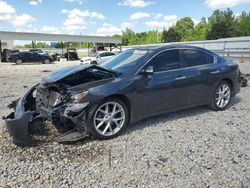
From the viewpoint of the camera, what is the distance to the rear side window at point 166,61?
5.33m

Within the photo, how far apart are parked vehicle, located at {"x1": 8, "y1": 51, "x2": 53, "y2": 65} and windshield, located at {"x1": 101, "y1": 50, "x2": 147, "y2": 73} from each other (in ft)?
86.3

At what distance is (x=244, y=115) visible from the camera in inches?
239

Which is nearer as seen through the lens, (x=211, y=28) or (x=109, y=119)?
(x=109, y=119)

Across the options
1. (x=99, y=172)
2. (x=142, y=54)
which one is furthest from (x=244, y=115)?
(x=99, y=172)

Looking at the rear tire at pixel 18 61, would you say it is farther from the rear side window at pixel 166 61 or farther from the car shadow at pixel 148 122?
the rear side window at pixel 166 61

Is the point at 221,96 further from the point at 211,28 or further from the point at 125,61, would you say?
→ the point at 211,28

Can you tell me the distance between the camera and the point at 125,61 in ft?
18.2

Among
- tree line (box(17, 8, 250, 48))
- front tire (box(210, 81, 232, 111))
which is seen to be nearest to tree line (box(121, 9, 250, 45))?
tree line (box(17, 8, 250, 48))

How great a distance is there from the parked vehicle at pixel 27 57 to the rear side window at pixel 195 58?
26.9m

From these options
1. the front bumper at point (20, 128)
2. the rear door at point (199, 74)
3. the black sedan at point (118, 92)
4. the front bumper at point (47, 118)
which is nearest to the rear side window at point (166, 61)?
the black sedan at point (118, 92)

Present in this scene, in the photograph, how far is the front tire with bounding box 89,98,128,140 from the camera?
4531mm

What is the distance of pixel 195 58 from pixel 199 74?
0.38m

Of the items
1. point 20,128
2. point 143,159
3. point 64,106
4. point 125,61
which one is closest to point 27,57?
point 125,61

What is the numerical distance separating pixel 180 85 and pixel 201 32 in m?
79.5
